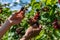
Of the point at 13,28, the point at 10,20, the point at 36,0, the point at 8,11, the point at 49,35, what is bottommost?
the point at 49,35

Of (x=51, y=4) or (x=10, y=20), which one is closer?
(x=10, y=20)

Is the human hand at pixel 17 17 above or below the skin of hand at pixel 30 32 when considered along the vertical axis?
above

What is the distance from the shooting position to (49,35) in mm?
2314

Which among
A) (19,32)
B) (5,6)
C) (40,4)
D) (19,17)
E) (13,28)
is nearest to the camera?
(19,17)

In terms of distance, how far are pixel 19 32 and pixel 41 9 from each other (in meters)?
0.54

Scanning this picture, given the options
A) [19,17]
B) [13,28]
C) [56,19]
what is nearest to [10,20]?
[19,17]

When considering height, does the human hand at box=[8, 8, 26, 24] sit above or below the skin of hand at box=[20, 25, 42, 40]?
above

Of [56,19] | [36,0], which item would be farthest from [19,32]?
[56,19]

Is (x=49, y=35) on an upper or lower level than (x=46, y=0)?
lower

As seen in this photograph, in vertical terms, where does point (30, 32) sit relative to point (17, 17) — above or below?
below

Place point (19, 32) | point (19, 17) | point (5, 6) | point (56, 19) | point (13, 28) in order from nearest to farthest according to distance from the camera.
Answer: point (19, 17)
point (56, 19)
point (19, 32)
point (13, 28)
point (5, 6)

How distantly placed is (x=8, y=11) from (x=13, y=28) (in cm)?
50

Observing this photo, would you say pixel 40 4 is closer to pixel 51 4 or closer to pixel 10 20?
pixel 51 4

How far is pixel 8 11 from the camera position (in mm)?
3531
